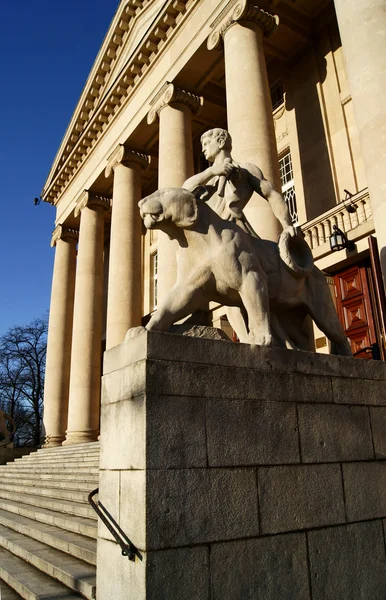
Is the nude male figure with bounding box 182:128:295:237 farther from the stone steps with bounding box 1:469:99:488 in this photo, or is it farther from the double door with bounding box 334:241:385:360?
the double door with bounding box 334:241:385:360

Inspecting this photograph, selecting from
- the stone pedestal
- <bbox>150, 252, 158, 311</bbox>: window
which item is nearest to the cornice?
<bbox>150, 252, 158, 311</bbox>: window

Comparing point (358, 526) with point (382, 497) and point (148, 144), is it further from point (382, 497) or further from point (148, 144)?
point (148, 144)

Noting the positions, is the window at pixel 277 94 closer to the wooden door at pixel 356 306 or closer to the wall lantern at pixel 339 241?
the wall lantern at pixel 339 241

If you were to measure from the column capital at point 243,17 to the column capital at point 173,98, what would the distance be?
115 inches

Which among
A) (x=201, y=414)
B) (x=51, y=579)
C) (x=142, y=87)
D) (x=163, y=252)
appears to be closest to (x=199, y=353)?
(x=201, y=414)

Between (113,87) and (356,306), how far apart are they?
15535mm

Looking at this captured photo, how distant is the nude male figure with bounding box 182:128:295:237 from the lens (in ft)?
18.6

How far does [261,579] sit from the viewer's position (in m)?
3.94

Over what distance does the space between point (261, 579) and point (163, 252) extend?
1213 centimetres

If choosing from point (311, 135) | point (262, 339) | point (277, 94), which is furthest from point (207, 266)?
point (277, 94)

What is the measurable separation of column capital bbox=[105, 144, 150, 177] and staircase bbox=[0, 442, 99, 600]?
1366 centimetres

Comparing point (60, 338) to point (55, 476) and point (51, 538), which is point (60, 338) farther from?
point (51, 538)

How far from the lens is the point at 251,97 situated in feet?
42.8

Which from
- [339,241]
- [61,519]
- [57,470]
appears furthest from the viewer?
[57,470]
